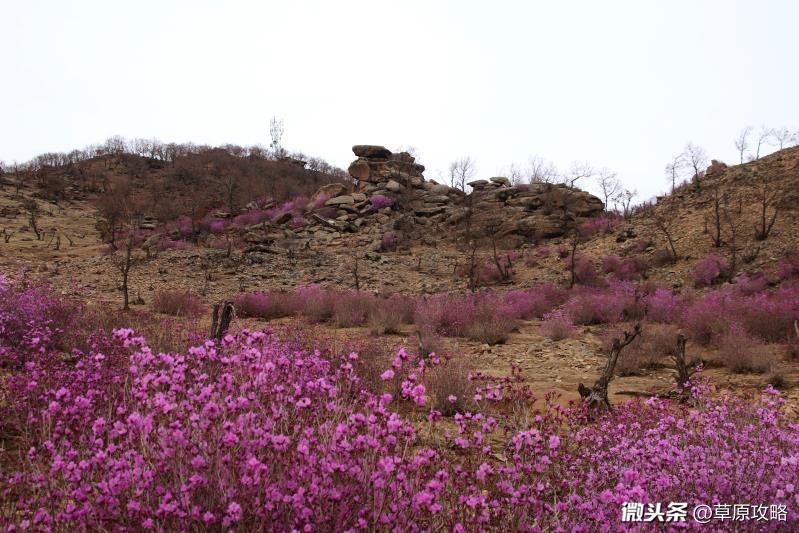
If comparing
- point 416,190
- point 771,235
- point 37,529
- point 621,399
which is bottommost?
point 621,399

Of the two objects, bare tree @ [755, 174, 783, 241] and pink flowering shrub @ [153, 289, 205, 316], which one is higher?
bare tree @ [755, 174, 783, 241]

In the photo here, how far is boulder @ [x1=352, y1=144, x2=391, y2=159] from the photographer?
127 feet

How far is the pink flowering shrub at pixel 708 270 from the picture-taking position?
15570 millimetres

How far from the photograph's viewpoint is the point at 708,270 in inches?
621

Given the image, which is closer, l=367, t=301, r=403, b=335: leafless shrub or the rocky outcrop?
l=367, t=301, r=403, b=335: leafless shrub

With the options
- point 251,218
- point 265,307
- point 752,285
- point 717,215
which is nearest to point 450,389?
point 265,307

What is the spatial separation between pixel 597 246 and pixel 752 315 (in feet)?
46.8

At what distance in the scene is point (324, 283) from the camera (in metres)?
19.1

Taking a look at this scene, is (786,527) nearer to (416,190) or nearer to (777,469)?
(777,469)

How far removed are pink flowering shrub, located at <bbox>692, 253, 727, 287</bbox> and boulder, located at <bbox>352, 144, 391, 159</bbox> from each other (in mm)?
27330

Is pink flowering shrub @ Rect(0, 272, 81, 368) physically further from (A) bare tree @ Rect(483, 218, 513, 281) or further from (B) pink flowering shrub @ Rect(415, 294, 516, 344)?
(A) bare tree @ Rect(483, 218, 513, 281)

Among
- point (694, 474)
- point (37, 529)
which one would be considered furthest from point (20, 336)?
point (694, 474)

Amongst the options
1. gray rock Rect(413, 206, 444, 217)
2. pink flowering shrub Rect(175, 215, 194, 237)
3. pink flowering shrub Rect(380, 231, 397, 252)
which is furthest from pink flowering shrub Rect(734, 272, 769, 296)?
pink flowering shrub Rect(175, 215, 194, 237)

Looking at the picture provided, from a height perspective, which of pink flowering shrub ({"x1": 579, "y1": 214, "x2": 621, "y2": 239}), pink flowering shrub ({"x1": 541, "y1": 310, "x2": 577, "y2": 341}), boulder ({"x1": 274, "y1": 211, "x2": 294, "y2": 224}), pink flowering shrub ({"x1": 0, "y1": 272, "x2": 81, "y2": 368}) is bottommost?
pink flowering shrub ({"x1": 541, "y1": 310, "x2": 577, "y2": 341})
